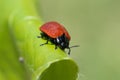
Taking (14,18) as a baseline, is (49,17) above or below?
below

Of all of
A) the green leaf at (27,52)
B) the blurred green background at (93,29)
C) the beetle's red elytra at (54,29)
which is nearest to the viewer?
the green leaf at (27,52)

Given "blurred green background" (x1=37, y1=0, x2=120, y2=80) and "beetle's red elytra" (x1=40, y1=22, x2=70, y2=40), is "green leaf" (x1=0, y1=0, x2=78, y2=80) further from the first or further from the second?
"blurred green background" (x1=37, y1=0, x2=120, y2=80)

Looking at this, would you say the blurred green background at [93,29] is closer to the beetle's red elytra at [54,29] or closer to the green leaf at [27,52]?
the beetle's red elytra at [54,29]

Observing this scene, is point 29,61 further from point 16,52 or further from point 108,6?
point 108,6

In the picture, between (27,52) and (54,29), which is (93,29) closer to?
(54,29)

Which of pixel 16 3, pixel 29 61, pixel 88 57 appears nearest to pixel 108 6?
pixel 88 57

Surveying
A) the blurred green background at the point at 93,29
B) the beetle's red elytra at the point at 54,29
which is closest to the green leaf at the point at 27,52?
the beetle's red elytra at the point at 54,29

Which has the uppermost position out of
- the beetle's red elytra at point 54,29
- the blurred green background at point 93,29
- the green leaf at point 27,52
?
the green leaf at point 27,52

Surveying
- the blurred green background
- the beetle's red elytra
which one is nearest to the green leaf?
the beetle's red elytra
